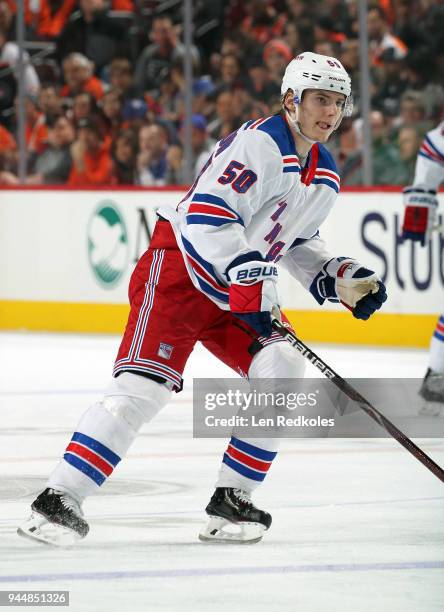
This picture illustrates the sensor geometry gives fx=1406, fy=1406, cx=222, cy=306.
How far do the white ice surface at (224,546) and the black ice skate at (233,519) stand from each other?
40 millimetres

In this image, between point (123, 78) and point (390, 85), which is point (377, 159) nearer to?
point (390, 85)

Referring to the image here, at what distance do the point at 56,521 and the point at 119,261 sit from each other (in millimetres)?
5561

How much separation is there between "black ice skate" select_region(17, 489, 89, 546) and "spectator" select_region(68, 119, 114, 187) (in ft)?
19.0

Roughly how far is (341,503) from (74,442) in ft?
3.01

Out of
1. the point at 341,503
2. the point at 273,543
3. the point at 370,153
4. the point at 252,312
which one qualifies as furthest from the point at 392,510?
the point at 370,153

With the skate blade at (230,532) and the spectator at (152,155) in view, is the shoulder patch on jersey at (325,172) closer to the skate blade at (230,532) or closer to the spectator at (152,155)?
the skate blade at (230,532)

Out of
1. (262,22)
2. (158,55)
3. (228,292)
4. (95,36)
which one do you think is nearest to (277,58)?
(262,22)

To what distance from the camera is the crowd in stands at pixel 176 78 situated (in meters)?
7.74

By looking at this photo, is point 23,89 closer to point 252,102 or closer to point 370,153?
point 252,102

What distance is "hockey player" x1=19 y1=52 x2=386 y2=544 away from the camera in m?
3.06

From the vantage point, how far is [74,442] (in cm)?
307

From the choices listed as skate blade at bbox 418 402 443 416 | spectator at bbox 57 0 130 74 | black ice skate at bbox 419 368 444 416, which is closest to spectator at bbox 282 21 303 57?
spectator at bbox 57 0 130 74

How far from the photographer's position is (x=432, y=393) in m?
5.51

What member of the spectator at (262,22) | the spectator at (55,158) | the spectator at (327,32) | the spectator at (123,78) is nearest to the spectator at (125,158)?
the spectator at (123,78)
